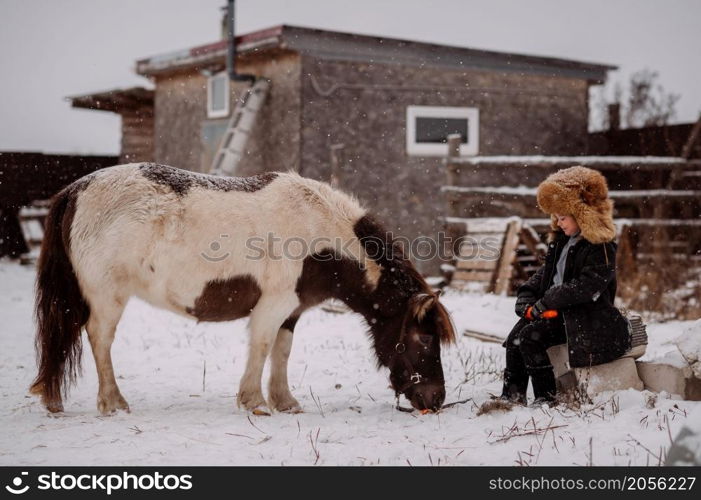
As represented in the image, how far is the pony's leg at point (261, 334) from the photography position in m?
4.41

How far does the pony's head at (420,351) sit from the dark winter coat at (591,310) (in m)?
0.79

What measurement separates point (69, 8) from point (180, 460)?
8150 millimetres

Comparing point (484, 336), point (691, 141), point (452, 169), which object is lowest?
point (484, 336)

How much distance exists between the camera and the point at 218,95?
1434 centimetres

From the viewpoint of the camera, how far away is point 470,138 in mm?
13750

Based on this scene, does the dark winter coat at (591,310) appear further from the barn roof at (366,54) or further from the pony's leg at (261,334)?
the barn roof at (366,54)

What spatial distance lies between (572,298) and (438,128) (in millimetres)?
9993

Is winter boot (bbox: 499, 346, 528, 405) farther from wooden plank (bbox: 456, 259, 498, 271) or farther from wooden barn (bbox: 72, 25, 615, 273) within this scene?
wooden barn (bbox: 72, 25, 615, 273)

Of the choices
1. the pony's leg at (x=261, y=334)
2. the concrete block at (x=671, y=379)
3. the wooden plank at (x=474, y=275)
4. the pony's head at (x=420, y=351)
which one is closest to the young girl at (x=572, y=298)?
the concrete block at (x=671, y=379)

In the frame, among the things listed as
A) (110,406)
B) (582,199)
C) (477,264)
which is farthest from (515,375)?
(477,264)

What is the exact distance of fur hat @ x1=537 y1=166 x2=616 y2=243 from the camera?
13.2 ft

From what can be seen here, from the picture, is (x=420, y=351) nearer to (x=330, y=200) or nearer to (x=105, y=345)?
(x=330, y=200)

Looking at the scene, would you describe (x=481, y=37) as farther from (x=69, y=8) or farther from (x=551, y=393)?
(x=551, y=393)

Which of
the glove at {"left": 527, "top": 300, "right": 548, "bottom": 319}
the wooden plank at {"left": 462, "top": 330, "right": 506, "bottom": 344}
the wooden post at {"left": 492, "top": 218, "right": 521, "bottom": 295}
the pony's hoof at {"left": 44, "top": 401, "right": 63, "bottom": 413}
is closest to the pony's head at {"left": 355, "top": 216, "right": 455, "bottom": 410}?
the glove at {"left": 527, "top": 300, "right": 548, "bottom": 319}
